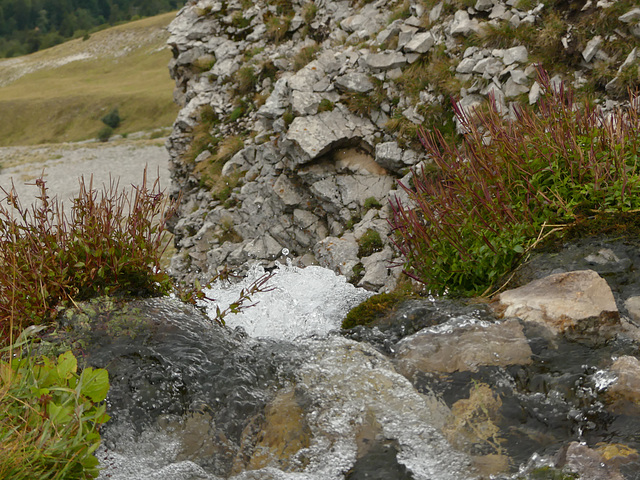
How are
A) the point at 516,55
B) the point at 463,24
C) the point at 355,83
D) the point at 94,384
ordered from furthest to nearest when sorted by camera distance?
the point at 355,83
the point at 463,24
the point at 516,55
the point at 94,384

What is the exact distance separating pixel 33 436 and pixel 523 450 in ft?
8.08

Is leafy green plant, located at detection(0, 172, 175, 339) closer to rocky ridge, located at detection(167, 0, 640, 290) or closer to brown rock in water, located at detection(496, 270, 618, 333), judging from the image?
brown rock in water, located at detection(496, 270, 618, 333)

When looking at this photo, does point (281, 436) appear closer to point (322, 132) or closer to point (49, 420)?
point (49, 420)

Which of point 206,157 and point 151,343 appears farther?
point 206,157

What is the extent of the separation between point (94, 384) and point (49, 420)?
0.40 m

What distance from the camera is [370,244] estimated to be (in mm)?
9258

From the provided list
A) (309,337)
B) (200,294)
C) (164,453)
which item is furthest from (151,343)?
(309,337)

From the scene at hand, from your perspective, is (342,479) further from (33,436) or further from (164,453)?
(33,436)

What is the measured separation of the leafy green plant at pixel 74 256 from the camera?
3.85 meters

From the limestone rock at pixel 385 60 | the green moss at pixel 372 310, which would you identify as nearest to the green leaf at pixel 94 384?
the green moss at pixel 372 310

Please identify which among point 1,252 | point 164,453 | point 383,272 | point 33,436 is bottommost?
point 383,272

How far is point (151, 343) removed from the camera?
3.87m

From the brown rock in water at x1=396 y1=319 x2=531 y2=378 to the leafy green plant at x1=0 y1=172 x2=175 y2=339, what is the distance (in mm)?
2246

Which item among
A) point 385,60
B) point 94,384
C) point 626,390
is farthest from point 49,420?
point 385,60
